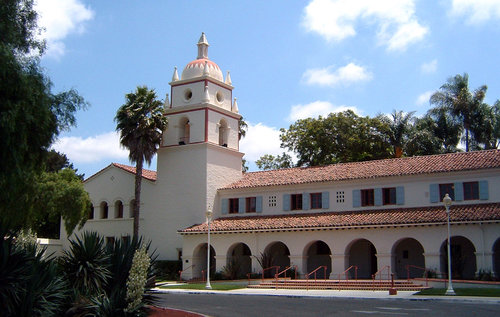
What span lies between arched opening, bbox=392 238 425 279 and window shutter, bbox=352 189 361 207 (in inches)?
138

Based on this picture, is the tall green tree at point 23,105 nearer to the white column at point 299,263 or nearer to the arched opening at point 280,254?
the white column at point 299,263

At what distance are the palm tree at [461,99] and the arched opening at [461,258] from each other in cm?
1989

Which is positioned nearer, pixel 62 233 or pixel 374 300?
pixel 374 300

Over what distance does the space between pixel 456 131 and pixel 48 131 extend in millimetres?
41418

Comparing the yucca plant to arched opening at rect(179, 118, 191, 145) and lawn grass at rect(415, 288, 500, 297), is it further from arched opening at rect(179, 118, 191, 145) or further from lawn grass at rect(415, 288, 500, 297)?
arched opening at rect(179, 118, 191, 145)

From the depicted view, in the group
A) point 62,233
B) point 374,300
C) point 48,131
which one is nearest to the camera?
point 48,131

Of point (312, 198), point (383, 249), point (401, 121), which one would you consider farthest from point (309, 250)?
point (401, 121)

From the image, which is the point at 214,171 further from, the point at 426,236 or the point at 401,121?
the point at 401,121

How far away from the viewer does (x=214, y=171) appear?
40.7 meters

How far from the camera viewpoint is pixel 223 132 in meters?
42.8

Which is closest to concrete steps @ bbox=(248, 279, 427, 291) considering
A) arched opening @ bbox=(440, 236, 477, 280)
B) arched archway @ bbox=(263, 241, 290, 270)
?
arched opening @ bbox=(440, 236, 477, 280)

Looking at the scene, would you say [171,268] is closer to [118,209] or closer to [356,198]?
[118,209]

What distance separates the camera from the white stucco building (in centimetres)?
3189

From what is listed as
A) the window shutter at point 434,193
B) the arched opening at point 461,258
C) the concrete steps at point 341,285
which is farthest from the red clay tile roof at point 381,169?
the concrete steps at point 341,285
